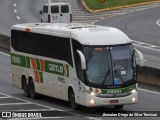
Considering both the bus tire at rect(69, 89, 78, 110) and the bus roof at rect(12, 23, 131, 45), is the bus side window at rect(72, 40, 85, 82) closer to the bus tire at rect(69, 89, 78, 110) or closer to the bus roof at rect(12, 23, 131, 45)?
the bus roof at rect(12, 23, 131, 45)

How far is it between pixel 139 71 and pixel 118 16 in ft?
106

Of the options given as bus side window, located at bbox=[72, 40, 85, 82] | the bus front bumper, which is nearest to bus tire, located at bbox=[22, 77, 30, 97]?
bus side window, located at bbox=[72, 40, 85, 82]

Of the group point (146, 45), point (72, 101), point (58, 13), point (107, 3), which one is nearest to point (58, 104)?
point (72, 101)

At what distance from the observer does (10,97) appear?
93.6 feet

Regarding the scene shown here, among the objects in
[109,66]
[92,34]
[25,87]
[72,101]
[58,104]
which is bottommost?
[25,87]

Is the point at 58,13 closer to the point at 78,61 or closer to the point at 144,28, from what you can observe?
the point at 144,28

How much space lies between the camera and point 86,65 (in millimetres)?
23234

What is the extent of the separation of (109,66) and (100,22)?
121 ft

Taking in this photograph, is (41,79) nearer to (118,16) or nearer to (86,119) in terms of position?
(86,119)


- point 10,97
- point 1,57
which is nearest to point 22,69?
point 10,97

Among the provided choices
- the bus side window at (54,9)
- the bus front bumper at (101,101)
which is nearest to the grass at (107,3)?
the bus side window at (54,9)

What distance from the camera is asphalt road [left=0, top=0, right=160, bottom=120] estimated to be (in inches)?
967

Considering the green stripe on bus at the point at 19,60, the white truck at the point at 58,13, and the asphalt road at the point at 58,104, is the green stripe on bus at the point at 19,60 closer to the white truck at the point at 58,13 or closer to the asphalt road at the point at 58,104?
the asphalt road at the point at 58,104

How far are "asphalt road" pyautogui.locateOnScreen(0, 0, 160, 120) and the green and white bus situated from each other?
632mm
